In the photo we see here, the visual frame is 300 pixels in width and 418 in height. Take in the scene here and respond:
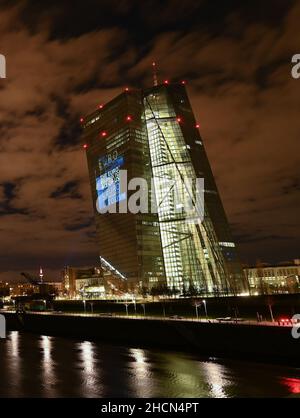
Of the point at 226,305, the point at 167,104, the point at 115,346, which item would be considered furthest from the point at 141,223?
the point at 115,346

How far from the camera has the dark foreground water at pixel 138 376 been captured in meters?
34.5

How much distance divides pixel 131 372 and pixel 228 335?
16230 mm

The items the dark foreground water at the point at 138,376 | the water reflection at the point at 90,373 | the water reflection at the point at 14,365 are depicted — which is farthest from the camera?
the water reflection at the point at 14,365

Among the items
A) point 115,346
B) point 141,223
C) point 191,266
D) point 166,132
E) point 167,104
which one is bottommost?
point 115,346

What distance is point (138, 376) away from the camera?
A: 134 feet

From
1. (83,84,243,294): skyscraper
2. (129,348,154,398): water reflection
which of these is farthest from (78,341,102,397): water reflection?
(83,84,243,294): skyscraper

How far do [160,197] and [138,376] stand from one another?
117758 millimetres

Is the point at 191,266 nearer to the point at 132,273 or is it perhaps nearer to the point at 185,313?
the point at 132,273

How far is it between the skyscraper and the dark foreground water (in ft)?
275

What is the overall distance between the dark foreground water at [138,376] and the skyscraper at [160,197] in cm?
8396

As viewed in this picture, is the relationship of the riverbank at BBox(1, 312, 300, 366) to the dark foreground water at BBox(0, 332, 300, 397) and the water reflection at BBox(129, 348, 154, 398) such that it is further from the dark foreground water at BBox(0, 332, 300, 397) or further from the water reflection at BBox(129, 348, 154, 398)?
the water reflection at BBox(129, 348, 154, 398)

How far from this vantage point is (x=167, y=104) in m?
165

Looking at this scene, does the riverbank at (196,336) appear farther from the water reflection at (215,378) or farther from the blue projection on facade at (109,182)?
the blue projection on facade at (109,182)

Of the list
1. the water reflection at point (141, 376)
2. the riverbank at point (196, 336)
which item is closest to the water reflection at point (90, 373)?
the water reflection at point (141, 376)
